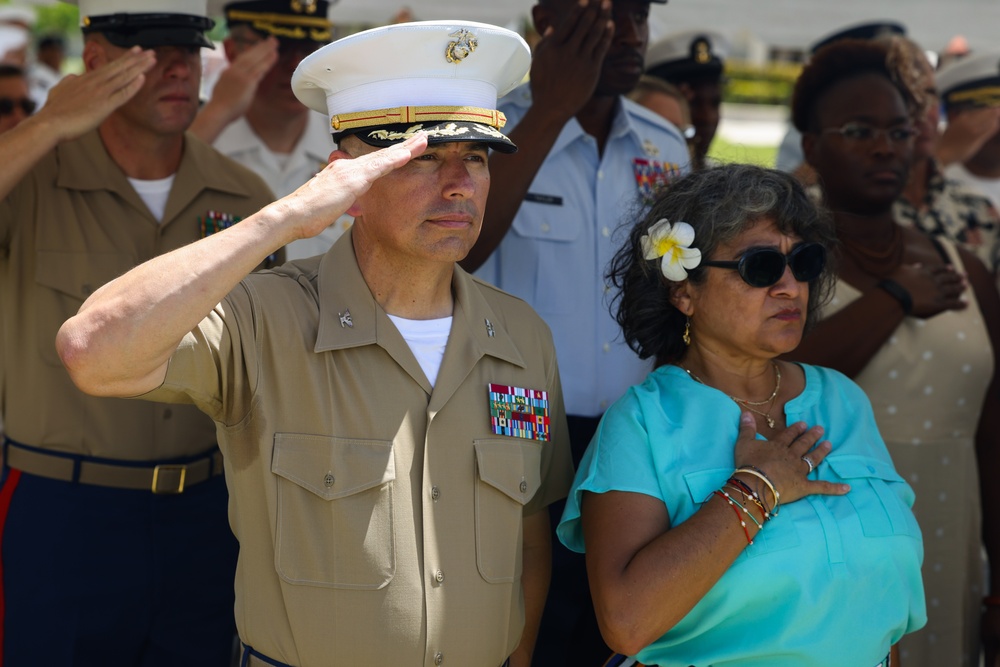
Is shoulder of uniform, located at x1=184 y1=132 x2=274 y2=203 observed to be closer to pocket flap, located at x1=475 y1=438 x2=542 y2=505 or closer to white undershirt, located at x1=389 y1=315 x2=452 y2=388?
white undershirt, located at x1=389 y1=315 x2=452 y2=388

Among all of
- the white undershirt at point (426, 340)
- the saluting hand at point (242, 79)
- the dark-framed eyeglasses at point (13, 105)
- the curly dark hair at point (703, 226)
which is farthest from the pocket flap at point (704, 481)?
the dark-framed eyeglasses at point (13, 105)

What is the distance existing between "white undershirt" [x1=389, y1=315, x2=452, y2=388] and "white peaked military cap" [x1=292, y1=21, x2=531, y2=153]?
1.31 ft

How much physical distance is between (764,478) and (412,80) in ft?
3.73

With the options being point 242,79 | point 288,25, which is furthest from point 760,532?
point 288,25

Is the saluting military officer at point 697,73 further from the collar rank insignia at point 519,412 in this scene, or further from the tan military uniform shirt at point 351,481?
the tan military uniform shirt at point 351,481

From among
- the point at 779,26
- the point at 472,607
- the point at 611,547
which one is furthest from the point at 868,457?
the point at 779,26

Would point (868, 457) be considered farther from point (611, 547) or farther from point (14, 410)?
point (14, 410)

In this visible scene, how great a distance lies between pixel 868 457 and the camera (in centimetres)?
271

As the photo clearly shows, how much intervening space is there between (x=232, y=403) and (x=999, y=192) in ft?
18.4

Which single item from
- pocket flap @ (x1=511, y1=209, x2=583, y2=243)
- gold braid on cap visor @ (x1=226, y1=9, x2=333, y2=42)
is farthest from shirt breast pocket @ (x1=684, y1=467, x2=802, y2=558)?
gold braid on cap visor @ (x1=226, y1=9, x2=333, y2=42)

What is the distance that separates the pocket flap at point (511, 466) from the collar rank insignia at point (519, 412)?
0.08 ft

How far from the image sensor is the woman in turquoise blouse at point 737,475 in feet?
7.97

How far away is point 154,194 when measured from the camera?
3473 millimetres

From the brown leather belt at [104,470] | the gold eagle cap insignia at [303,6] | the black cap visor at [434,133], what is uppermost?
the black cap visor at [434,133]
